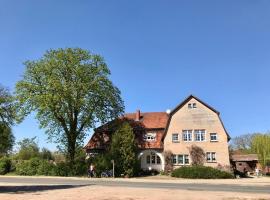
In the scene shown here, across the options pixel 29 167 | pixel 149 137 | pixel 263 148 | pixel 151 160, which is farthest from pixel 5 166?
pixel 263 148

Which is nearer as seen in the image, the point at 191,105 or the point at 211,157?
the point at 211,157

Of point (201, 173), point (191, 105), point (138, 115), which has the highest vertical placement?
point (191, 105)

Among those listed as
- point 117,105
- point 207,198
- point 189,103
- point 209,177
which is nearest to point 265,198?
point 207,198

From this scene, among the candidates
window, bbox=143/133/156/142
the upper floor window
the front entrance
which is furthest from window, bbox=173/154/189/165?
the upper floor window

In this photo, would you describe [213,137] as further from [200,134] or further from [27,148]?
[27,148]

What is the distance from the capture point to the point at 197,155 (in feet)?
180

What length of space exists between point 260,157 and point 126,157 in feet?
93.8

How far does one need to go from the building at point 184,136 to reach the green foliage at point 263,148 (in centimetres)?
1597

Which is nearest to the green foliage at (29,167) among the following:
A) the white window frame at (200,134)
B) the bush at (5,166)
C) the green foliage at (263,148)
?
the bush at (5,166)

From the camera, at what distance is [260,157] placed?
226 ft

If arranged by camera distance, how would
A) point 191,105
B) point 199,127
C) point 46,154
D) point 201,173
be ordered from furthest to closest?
point 46,154 → point 191,105 → point 199,127 → point 201,173

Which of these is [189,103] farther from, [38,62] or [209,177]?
[38,62]

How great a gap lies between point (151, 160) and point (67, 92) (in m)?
15.5

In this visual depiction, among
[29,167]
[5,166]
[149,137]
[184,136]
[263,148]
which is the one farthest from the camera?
[263,148]
